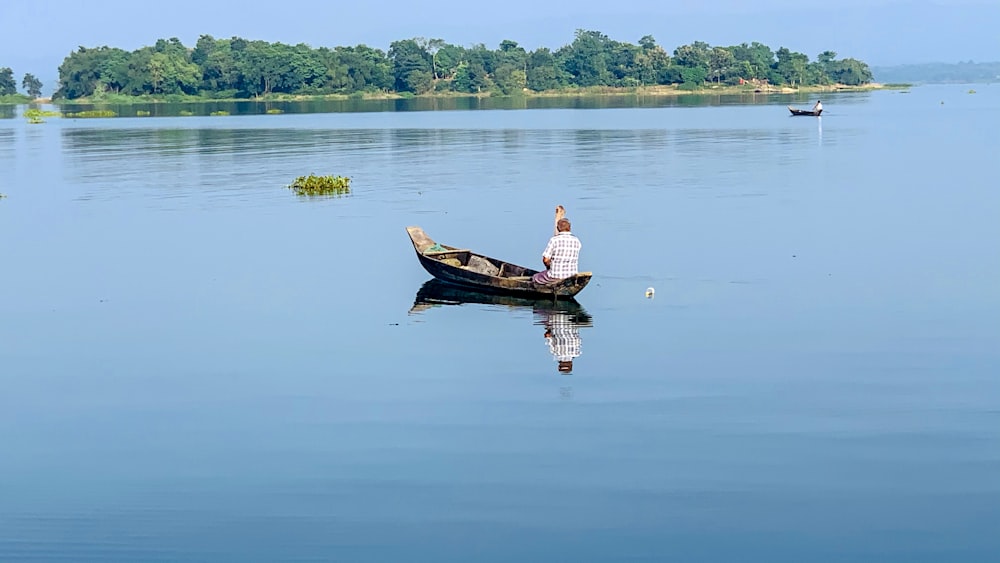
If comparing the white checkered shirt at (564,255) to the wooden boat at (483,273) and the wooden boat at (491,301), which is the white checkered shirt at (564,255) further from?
the wooden boat at (491,301)

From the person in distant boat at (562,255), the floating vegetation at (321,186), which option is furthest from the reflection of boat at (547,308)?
the floating vegetation at (321,186)

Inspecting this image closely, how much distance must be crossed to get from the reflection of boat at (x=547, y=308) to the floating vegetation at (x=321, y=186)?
25166 millimetres

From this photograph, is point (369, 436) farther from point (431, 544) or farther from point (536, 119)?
point (536, 119)

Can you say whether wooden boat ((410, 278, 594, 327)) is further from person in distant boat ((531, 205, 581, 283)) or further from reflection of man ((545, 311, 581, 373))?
person in distant boat ((531, 205, 581, 283))

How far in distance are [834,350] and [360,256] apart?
1847 cm

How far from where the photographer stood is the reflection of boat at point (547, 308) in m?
27.1

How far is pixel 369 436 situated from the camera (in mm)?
20938

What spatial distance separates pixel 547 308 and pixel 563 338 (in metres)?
3.30

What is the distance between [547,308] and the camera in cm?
3141

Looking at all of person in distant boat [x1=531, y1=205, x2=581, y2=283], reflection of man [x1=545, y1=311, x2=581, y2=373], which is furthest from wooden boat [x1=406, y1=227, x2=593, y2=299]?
reflection of man [x1=545, y1=311, x2=581, y2=373]

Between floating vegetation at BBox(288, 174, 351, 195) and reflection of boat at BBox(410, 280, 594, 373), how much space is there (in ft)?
82.6

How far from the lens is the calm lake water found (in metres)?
16.8

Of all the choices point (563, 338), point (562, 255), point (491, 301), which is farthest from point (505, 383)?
point (491, 301)

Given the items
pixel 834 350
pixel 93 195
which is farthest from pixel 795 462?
pixel 93 195
